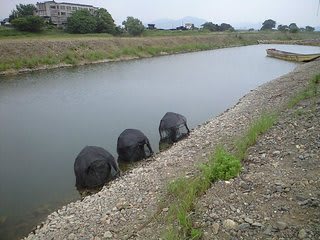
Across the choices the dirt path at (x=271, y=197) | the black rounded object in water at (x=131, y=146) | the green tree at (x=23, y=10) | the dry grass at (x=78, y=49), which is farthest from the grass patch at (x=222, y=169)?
the green tree at (x=23, y=10)

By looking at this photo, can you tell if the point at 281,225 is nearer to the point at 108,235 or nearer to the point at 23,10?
the point at 108,235

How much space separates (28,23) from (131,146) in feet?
179

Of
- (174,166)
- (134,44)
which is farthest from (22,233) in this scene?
(134,44)

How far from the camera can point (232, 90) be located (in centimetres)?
2759

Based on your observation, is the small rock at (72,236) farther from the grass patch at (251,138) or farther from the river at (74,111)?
the grass patch at (251,138)

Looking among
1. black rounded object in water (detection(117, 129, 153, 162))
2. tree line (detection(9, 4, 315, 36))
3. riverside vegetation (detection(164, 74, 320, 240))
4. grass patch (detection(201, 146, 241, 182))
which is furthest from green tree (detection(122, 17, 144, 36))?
grass patch (detection(201, 146, 241, 182))

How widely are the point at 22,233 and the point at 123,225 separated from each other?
10.3 ft

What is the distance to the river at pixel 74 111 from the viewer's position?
10.6 metres

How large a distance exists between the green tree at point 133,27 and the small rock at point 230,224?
67.8 m

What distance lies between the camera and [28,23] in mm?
57562

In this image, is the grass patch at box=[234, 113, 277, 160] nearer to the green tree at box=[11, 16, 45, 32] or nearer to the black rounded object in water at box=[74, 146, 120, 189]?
A: the black rounded object in water at box=[74, 146, 120, 189]

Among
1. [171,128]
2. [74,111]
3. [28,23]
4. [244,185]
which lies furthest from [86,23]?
[244,185]

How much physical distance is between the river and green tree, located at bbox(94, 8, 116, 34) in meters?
29.2

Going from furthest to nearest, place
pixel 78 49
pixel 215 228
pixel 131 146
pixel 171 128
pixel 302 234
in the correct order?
pixel 78 49
pixel 171 128
pixel 131 146
pixel 215 228
pixel 302 234
